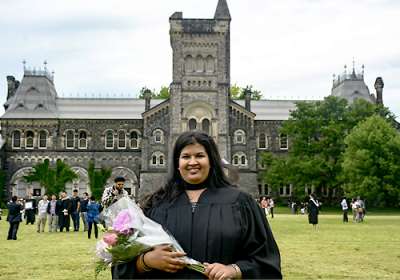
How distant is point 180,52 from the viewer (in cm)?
6225

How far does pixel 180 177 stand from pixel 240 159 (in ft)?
195

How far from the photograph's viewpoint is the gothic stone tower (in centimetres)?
6188

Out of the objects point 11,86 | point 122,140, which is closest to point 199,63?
point 122,140

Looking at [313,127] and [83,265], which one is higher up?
[313,127]

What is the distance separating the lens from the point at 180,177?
15.8ft

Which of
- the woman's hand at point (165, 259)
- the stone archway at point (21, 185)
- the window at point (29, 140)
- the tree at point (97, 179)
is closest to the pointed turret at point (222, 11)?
the tree at point (97, 179)

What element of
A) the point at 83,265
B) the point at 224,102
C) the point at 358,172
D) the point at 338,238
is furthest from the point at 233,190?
the point at 224,102

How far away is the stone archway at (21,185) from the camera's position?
6506 cm

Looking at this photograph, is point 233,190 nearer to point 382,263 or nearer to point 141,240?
point 141,240

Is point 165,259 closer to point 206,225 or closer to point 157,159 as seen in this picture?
point 206,225

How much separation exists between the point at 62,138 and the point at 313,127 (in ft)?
86.8

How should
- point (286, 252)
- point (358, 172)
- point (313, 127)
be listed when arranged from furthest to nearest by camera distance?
point (313, 127)
point (358, 172)
point (286, 252)

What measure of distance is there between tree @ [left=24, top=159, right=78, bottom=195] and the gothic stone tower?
440 inches

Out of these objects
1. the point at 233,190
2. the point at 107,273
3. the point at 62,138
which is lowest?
the point at 107,273
